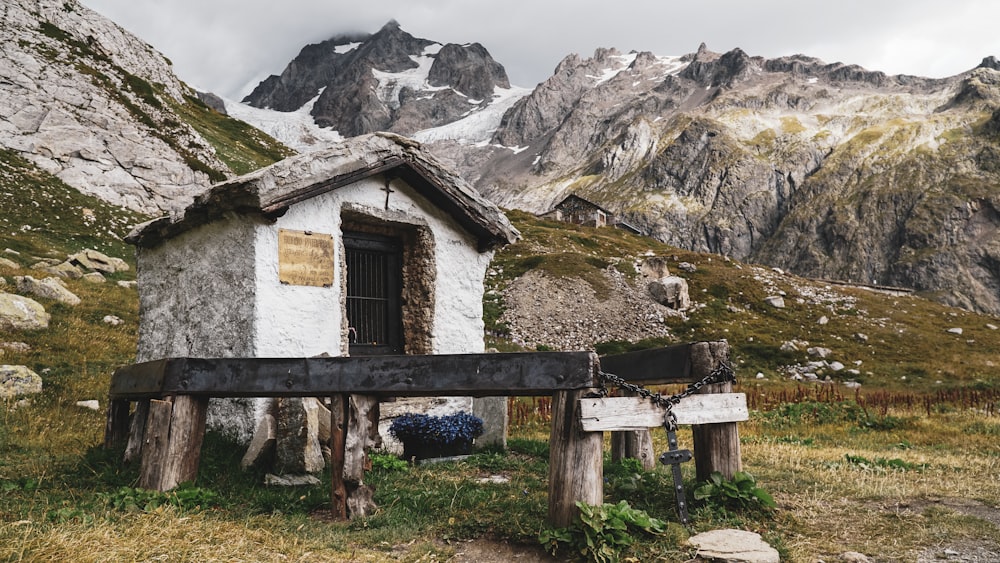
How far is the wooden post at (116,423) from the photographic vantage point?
8328 millimetres

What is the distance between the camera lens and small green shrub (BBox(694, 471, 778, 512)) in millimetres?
6074

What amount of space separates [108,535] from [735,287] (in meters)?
38.2

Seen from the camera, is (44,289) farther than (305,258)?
Yes

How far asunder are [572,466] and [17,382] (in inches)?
467

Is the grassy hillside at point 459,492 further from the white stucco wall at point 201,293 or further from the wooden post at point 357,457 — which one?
the white stucco wall at point 201,293

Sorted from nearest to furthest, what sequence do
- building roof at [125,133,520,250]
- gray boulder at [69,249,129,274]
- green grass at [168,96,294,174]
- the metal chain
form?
the metal chain → building roof at [125,133,520,250] → gray boulder at [69,249,129,274] → green grass at [168,96,294,174]

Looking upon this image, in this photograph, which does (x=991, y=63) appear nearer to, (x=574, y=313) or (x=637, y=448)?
(x=574, y=313)

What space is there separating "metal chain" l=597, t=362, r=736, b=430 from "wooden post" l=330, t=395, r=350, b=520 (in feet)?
8.15

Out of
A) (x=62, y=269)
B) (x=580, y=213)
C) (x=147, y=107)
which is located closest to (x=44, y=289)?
(x=62, y=269)

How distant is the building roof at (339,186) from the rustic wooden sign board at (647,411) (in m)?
5.66

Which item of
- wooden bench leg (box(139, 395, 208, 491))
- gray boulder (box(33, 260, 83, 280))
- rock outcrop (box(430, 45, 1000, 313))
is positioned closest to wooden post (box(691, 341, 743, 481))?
wooden bench leg (box(139, 395, 208, 491))

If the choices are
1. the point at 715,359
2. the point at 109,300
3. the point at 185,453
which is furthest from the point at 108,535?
the point at 109,300

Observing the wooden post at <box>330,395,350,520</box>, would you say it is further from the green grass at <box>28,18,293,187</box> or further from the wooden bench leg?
the green grass at <box>28,18,293,187</box>

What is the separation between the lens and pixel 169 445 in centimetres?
619
